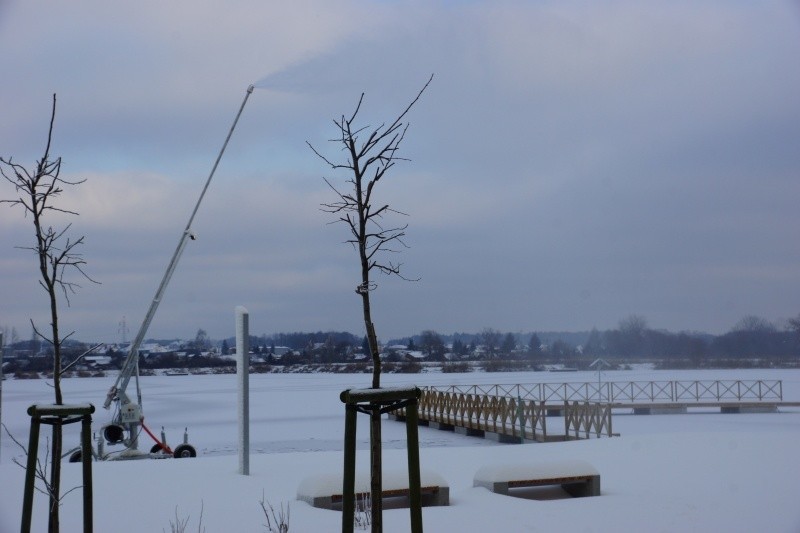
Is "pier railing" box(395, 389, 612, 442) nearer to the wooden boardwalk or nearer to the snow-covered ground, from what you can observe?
the wooden boardwalk

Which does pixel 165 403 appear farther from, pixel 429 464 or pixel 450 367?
pixel 450 367

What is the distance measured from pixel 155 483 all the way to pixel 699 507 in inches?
196

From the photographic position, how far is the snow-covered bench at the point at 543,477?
8211 mm

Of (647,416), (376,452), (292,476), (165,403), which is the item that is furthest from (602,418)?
(165,403)

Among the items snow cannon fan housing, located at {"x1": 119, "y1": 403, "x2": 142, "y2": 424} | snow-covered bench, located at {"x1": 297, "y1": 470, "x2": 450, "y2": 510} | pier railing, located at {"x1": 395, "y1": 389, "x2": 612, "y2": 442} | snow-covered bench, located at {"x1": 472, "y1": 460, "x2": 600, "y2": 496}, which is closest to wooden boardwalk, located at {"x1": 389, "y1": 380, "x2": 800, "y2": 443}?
pier railing, located at {"x1": 395, "y1": 389, "x2": 612, "y2": 442}

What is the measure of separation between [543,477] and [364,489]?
1862 mm

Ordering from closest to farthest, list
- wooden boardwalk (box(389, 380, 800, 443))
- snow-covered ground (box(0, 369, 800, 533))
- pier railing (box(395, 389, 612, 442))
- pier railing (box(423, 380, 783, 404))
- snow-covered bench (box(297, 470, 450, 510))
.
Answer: snow-covered ground (box(0, 369, 800, 533))
snow-covered bench (box(297, 470, 450, 510))
pier railing (box(395, 389, 612, 442))
wooden boardwalk (box(389, 380, 800, 443))
pier railing (box(423, 380, 783, 404))

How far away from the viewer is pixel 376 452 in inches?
194

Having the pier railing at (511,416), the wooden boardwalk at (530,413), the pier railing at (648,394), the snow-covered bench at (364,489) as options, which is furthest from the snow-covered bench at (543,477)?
the pier railing at (648,394)

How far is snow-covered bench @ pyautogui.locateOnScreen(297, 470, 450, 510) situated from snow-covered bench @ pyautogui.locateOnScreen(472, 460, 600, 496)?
0.71 m

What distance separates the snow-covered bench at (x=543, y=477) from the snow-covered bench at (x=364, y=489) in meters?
0.71

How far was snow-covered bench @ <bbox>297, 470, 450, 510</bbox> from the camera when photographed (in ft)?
24.3

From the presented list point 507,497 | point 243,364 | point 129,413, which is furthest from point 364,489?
point 129,413

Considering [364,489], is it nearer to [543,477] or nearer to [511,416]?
[543,477]
